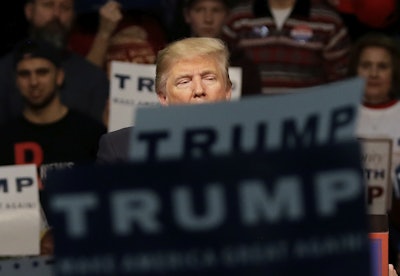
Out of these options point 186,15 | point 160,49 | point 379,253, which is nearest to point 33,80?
point 160,49

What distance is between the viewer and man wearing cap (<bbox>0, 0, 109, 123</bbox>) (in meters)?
6.58

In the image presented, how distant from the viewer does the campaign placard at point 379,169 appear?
5.68 meters

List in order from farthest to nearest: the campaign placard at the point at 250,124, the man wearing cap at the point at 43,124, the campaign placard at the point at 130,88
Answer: the man wearing cap at the point at 43,124 → the campaign placard at the point at 130,88 → the campaign placard at the point at 250,124

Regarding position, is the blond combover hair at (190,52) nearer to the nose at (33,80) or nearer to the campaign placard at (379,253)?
the campaign placard at (379,253)

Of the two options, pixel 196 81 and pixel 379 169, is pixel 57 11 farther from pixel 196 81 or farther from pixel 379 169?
pixel 196 81

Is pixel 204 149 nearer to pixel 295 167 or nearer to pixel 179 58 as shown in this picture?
pixel 295 167

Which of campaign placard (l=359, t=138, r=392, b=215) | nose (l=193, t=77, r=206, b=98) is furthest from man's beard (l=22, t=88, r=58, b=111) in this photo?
nose (l=193, t=77, r=206, b=98)

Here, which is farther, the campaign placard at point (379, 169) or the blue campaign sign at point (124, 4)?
the blue campaign sign at point (124, 4)

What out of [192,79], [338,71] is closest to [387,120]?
[338,71]

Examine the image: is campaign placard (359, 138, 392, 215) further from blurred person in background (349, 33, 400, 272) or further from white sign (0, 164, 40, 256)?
white sign (0, 164, 40, 256)

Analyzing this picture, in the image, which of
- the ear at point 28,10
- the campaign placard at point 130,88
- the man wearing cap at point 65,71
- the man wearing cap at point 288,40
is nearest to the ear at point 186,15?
the man wearing cap at point 288,40

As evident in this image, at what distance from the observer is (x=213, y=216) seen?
1945mm

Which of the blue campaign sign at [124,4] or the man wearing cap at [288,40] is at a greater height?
the blue campaign sign at [124,4]

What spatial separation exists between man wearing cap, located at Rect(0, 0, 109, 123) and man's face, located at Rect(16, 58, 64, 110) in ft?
0.14
